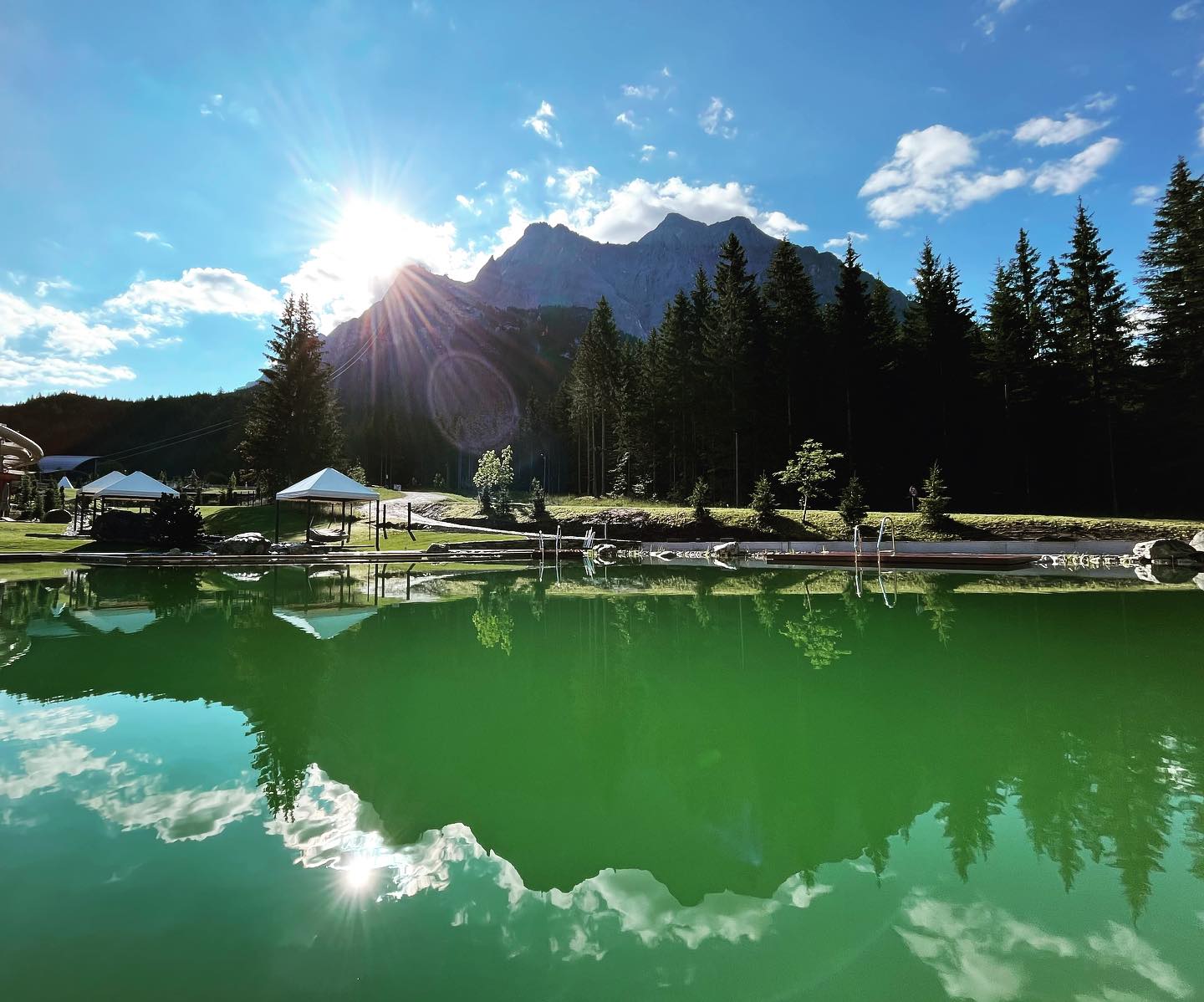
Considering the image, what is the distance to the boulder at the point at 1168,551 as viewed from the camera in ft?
69.4

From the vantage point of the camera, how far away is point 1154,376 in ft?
110

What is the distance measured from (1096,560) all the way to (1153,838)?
79.7ft

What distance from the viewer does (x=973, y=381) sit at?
39.3 meters

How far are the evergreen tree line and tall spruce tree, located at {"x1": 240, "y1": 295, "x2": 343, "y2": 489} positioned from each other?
86.4 feet

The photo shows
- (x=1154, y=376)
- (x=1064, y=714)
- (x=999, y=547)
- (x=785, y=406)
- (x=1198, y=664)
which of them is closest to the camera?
(x=1064, y=714)

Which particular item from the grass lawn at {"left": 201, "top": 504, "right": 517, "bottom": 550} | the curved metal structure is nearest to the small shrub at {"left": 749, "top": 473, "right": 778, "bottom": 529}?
the grass lawn at {"left": 201, "top": 504, "right": 517, "bottom": 550}

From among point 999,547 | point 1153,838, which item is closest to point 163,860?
point 1153,838

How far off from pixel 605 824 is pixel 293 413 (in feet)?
149

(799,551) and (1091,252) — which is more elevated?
(1091,252)

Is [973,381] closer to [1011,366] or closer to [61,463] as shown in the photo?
[1011,366]

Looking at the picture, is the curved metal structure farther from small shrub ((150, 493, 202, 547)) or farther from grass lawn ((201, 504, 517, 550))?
small shrub ((150, 493, 202, 547))

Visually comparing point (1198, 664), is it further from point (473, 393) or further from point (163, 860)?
point (473, 393)

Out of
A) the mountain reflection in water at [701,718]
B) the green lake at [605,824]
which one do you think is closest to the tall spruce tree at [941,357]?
the mountain reflection in water at [701,718]

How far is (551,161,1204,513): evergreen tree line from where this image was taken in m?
33.3
